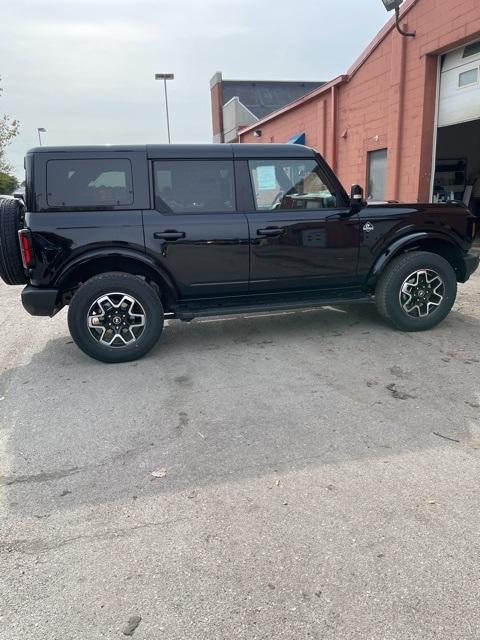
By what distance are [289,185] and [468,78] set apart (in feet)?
19.9

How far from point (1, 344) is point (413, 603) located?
4986 mm

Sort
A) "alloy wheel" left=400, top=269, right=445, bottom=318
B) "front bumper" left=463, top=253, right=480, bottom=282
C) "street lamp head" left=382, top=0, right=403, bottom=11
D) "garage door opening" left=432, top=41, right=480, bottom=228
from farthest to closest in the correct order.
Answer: "street lamp head" left=382, top=0, right=403, bottom=11, "garage door opening" left=432, top=41, right=480, bottom=228, "front bumper" left=463, top=253, right=480, bottom=282, "alloy wheel" left=400, top=269, right=445, bottom=318

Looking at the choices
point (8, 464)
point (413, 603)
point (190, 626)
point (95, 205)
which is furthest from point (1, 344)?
point (413, 603)

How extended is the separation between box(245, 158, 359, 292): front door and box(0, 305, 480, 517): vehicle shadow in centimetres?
73

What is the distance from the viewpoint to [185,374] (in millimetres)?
4445

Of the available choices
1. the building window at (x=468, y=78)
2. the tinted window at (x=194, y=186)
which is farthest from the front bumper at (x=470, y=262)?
the building window at (x=468, y=78)

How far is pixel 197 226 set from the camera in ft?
15.4

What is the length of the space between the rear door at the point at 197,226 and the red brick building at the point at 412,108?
642cm

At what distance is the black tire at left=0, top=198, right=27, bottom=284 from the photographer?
4539 millimetres

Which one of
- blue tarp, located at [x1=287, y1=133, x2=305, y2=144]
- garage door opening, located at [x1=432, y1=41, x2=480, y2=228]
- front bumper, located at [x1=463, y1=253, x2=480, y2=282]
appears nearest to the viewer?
front bumper, located at [x1=463, y1=253, x2=480, y2=282]

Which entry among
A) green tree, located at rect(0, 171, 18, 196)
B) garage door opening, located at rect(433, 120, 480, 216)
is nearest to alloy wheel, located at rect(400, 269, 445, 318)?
garage door opening, located at rect(433, 120, 480, 216)

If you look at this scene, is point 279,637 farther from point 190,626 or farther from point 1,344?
point 1,344

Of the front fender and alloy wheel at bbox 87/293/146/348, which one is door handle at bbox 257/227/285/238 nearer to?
the front fender

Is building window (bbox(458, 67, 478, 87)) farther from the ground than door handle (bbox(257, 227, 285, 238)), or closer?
farther from the ground
